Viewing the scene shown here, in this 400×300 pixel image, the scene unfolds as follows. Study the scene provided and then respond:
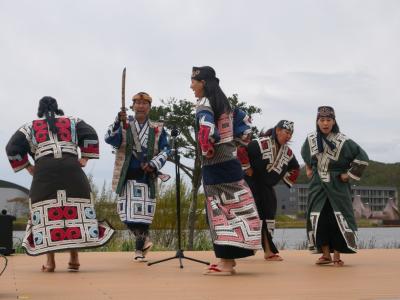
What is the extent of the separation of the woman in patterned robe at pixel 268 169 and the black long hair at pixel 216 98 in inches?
77.1

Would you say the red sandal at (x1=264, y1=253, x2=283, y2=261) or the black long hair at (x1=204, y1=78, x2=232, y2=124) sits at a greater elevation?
the black long hair at (x1=204, y1=78, x2=232, y2=124)

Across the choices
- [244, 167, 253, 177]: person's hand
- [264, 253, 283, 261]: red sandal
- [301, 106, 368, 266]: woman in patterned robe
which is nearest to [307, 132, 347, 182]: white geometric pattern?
[301, 106, 368, 266]: woman in patterned robe

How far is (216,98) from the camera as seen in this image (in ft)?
24.0

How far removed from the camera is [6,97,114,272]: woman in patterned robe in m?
7.43

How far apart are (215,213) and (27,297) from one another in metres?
2.29

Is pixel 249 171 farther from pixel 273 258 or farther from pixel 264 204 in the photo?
pixel 273 258

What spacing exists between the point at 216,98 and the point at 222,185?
788 millimetres

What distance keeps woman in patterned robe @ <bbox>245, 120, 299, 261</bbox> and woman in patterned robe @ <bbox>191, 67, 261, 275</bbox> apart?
1.94m

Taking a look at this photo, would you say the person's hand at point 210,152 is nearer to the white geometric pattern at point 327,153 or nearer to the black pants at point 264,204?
the white geometric pattern at point 327,153

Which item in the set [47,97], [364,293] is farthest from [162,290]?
[47,97]

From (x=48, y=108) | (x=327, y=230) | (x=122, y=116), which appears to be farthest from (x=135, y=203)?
(x=327, y=230)

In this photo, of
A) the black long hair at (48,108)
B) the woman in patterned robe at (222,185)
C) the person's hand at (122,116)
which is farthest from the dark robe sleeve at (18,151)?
the woman in patterned robe at (222,185)

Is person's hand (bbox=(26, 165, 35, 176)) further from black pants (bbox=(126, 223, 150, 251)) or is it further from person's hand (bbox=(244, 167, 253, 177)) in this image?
person's hand (bbox=(244, 167, 253, 177))

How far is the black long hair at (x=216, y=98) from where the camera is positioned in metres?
7.27
